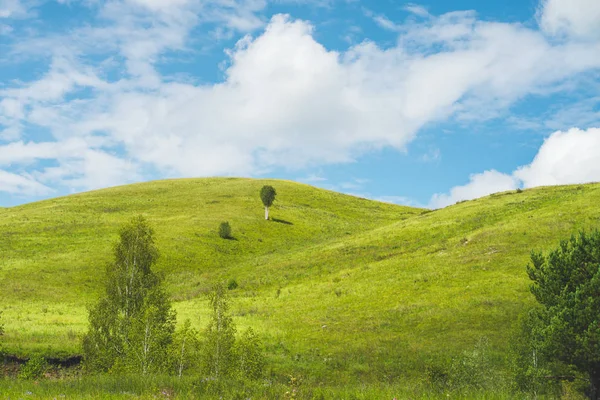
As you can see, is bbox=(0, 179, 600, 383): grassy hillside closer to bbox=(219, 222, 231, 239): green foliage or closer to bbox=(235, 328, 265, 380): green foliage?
bbox=(219, 222, 231, 239): green foliage

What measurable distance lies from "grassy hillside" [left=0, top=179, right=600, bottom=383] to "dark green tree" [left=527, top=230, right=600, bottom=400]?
7.90 m

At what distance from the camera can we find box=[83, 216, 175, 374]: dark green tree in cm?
1979

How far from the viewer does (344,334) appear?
34.5m

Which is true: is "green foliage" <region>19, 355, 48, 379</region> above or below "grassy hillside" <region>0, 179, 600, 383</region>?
below

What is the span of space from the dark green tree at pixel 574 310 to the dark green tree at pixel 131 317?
16701mm

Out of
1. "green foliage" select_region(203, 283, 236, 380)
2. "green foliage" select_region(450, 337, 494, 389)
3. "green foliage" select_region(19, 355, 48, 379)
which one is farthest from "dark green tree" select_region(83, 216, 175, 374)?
"green foliage" select_region(450, 337, 494, 389)

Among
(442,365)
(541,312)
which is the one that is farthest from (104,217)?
(541,312)

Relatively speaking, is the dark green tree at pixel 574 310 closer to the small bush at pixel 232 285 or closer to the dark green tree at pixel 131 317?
the dark green tree at pixel 131 317

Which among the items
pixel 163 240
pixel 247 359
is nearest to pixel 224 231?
pixel 163 240

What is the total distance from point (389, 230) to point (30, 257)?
57.8 m

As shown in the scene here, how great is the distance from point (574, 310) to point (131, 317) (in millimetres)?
20319

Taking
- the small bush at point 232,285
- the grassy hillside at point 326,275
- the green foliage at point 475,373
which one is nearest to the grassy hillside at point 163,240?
the grassy hillside at point 326,275

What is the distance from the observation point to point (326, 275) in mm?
56594

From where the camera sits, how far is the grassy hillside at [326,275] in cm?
3116
